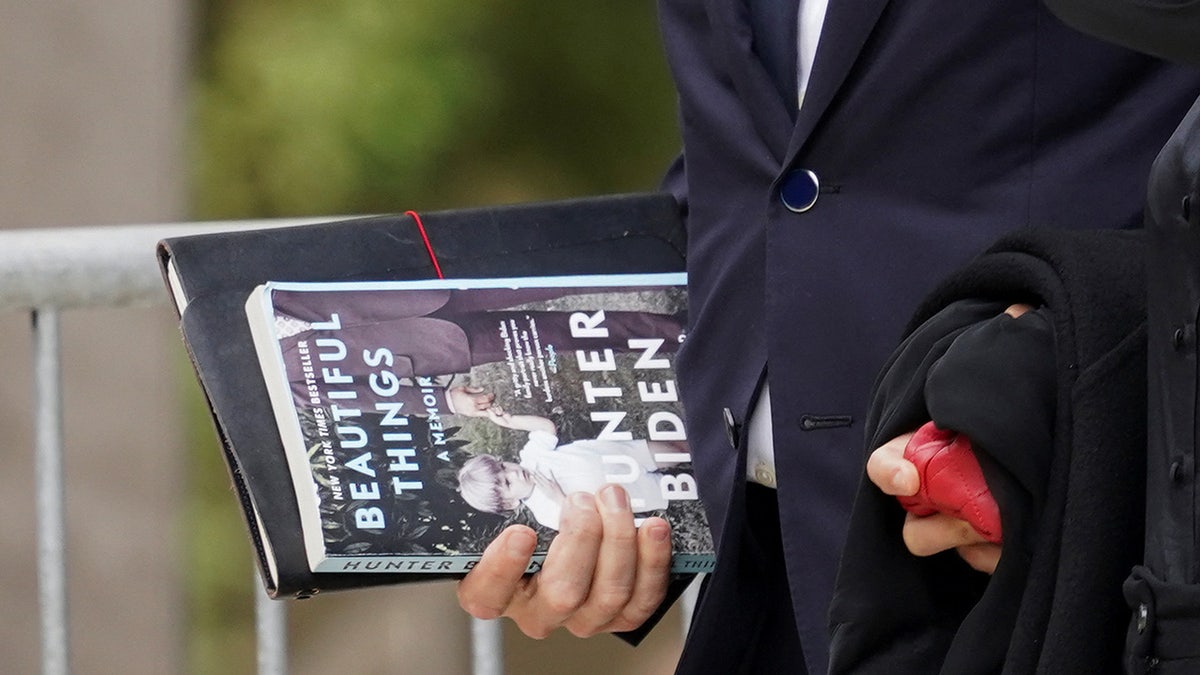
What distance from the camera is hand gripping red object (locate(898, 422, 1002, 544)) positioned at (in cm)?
85

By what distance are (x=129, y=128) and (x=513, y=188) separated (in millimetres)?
1020

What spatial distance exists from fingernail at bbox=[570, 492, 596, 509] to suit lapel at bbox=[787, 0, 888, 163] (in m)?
0.36

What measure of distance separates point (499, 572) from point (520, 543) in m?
0.03

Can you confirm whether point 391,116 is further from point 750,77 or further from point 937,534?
point 937,534

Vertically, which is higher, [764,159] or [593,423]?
[764,159]

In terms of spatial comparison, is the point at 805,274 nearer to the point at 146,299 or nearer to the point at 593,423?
the point at 593,423

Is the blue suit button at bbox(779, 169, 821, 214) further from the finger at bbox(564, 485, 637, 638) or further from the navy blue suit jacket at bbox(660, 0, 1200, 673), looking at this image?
the finger at bbox(564, 485, 637, 638)

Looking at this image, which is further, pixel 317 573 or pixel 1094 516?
pixel 317 573

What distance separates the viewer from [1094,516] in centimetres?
80

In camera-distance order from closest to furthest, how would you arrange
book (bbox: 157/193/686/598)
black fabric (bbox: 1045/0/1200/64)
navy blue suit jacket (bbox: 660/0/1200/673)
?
black fabric (bbox: 1045/0/1200/64) < navy blue suit jacket (bbox: 660/0/1200/673) < book (bbox: 157/193/686/598)

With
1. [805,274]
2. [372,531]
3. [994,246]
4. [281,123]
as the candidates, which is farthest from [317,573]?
[281,123]

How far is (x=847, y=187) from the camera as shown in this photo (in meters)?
1.16

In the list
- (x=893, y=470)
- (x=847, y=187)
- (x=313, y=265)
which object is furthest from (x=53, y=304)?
(x=893, y=470)

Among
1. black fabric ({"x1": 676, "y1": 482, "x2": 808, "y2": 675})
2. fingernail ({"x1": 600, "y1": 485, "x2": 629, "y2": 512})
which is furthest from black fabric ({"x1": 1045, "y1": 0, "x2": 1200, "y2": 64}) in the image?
fingernail ({"x1": 600, "y1": 485, "x2": 629, "y2": 512})
